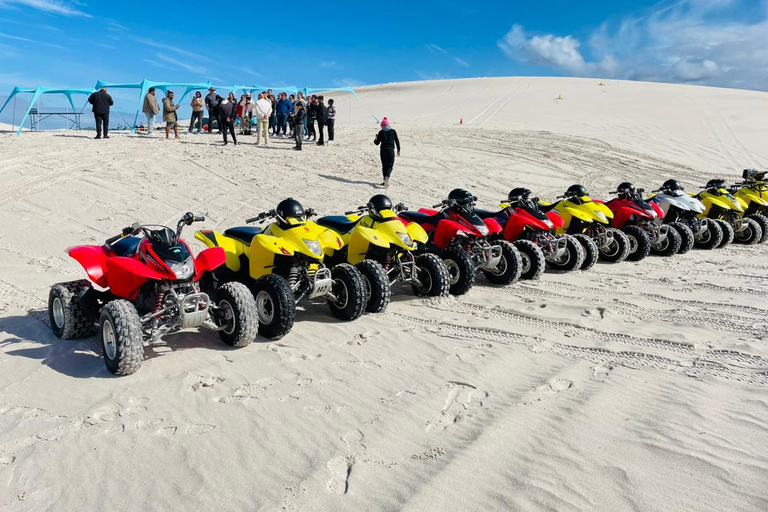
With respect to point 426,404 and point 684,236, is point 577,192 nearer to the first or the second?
point 684,236

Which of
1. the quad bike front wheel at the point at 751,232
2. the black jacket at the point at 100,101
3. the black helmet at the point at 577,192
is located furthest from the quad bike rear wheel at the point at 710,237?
the black jacket at the point at 100,101

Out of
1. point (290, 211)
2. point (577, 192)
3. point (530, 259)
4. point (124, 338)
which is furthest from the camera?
point (577, 192)

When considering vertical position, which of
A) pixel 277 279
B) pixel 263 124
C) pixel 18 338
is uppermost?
pixel 263 124

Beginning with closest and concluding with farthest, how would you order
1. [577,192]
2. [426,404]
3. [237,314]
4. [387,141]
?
1. [426,404]
2. [237,314]
3. [577,192]
4. [387,141]

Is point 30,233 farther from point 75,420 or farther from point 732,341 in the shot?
point 732,341

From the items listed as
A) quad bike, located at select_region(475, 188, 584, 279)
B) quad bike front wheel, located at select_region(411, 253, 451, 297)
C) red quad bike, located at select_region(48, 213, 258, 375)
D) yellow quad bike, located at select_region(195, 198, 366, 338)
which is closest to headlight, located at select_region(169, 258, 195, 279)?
red quad bike, located at select_region(48, 213, 258, 375)

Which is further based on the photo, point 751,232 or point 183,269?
point 751,232

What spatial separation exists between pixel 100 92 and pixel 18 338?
13457 millimetres

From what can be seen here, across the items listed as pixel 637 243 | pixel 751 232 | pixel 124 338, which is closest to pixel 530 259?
pixel 637 243

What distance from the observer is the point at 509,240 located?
7.66m

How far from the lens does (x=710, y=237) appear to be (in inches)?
381

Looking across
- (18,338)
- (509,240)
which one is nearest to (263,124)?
(509,240)

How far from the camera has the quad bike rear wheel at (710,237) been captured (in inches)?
379

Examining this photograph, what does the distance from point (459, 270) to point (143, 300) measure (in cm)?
333
